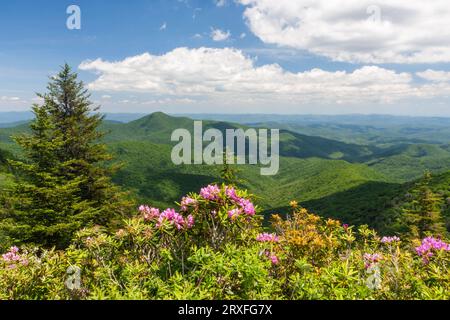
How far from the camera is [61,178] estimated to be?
23328 mm

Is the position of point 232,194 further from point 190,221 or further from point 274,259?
point 274,259

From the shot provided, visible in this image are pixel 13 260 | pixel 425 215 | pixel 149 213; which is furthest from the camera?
pixel 425 215

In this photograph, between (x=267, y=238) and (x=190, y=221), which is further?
(x=267, y=238)

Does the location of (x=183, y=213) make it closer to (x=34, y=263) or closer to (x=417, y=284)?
(x=34, y=263)

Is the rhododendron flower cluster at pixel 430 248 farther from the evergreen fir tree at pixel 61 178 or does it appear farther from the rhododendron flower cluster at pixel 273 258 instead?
the evergreen fir tree at pixel 61 178

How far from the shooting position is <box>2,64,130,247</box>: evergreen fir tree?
70.8ft

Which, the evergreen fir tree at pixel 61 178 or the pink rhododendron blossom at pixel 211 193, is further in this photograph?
the evergreen fir tree at pixel 61 178

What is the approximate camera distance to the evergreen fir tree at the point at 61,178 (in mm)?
21578

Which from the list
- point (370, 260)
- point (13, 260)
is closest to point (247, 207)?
point (370, 260)

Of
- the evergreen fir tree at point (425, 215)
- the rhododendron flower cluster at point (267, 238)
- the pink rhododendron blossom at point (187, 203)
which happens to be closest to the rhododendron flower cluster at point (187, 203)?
the pink rhododendron blossom at point (187, 203)

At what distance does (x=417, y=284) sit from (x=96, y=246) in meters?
6.21

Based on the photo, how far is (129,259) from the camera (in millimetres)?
6695

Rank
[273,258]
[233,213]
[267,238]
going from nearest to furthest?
[233,213] < [273,258] < [267,238]
